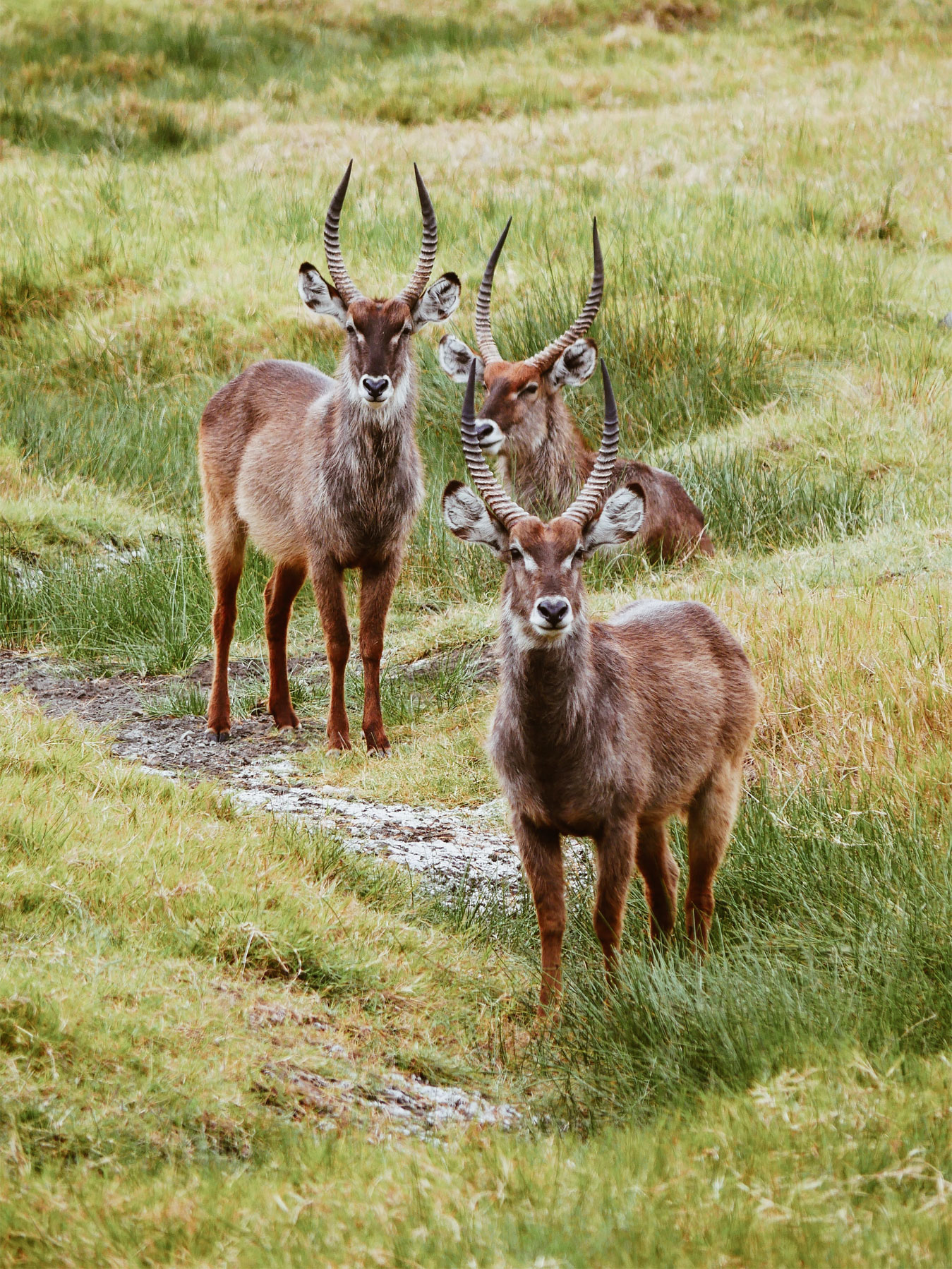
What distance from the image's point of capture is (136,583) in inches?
355

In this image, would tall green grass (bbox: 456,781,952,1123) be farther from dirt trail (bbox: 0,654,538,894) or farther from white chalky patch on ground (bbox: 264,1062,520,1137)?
dirt trail (bbox: 0,654,538,894)

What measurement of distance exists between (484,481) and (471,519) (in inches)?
4.9

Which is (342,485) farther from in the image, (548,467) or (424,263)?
(548,467)

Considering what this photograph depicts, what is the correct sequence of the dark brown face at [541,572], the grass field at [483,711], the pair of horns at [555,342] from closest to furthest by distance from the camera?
the grass field at [483,711], the dark brown face at [541,572], the pair of horns at [555,342]

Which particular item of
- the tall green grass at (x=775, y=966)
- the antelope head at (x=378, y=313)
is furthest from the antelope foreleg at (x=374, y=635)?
the tall green grass at (x=775, y=966)

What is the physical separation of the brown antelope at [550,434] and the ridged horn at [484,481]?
3.43m

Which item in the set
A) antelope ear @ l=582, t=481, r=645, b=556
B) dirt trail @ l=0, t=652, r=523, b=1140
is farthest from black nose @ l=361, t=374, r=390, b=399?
antelope ear @ l=582, t=481, r=645, b=556

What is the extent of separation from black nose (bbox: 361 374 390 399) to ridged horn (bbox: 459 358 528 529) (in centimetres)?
227

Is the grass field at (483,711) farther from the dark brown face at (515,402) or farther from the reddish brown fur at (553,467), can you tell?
the dark brown face at (515,402)

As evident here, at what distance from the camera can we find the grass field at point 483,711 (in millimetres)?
2828

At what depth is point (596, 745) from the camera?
439cm

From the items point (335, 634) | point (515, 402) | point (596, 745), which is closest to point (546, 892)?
point (596, 745)

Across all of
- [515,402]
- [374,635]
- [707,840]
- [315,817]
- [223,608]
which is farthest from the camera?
[515,402]

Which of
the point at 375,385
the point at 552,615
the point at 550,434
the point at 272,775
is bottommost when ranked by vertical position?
the point at 272,775
